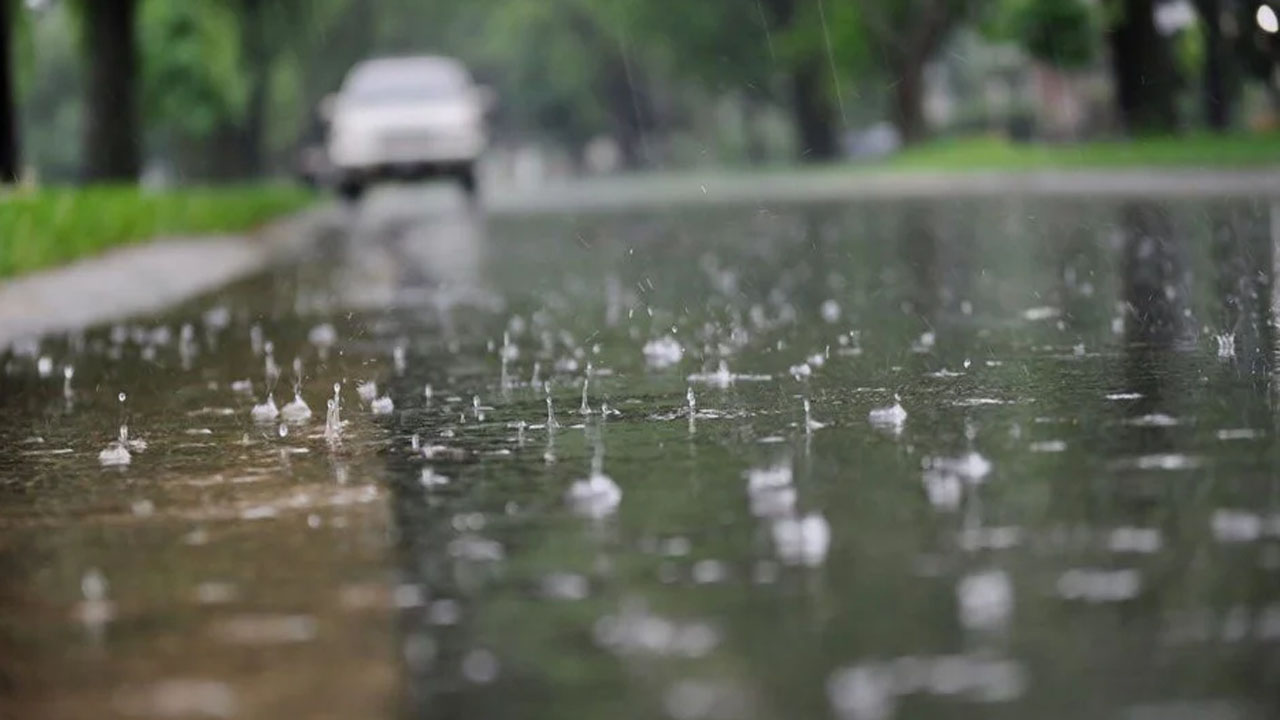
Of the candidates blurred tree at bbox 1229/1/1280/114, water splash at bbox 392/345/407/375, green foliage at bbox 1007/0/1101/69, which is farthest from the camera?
green foliage at bbox 1007/0/1101/69

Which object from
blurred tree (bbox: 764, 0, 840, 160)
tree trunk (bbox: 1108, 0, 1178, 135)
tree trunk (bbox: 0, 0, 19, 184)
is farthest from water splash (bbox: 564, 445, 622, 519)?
blurred tree (bbox: 764, 0, 840, 160)

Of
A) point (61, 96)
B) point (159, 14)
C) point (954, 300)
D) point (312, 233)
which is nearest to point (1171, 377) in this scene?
point (954, 300)

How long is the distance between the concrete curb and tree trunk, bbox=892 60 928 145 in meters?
29.2

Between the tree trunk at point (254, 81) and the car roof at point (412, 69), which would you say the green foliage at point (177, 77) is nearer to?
the tree trunk at point (254, 81)

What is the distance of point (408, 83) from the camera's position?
4281 centimetres

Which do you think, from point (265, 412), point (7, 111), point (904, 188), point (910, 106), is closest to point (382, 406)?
point (265, 412)

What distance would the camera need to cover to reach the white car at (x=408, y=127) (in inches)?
1640

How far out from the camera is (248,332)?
614 inches

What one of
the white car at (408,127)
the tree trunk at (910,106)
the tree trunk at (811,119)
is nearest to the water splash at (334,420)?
the white car at (408,127)

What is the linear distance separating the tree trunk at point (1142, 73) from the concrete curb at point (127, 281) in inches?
767

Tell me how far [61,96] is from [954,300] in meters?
95.5

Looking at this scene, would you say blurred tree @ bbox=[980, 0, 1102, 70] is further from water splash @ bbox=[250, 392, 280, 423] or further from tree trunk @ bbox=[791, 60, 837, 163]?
water splash @ bbox=[250, 392, 280, 423]

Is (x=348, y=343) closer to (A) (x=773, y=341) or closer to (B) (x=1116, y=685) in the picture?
(A) (x=773, y=341)

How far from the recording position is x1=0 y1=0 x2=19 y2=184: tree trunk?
27562 mm
